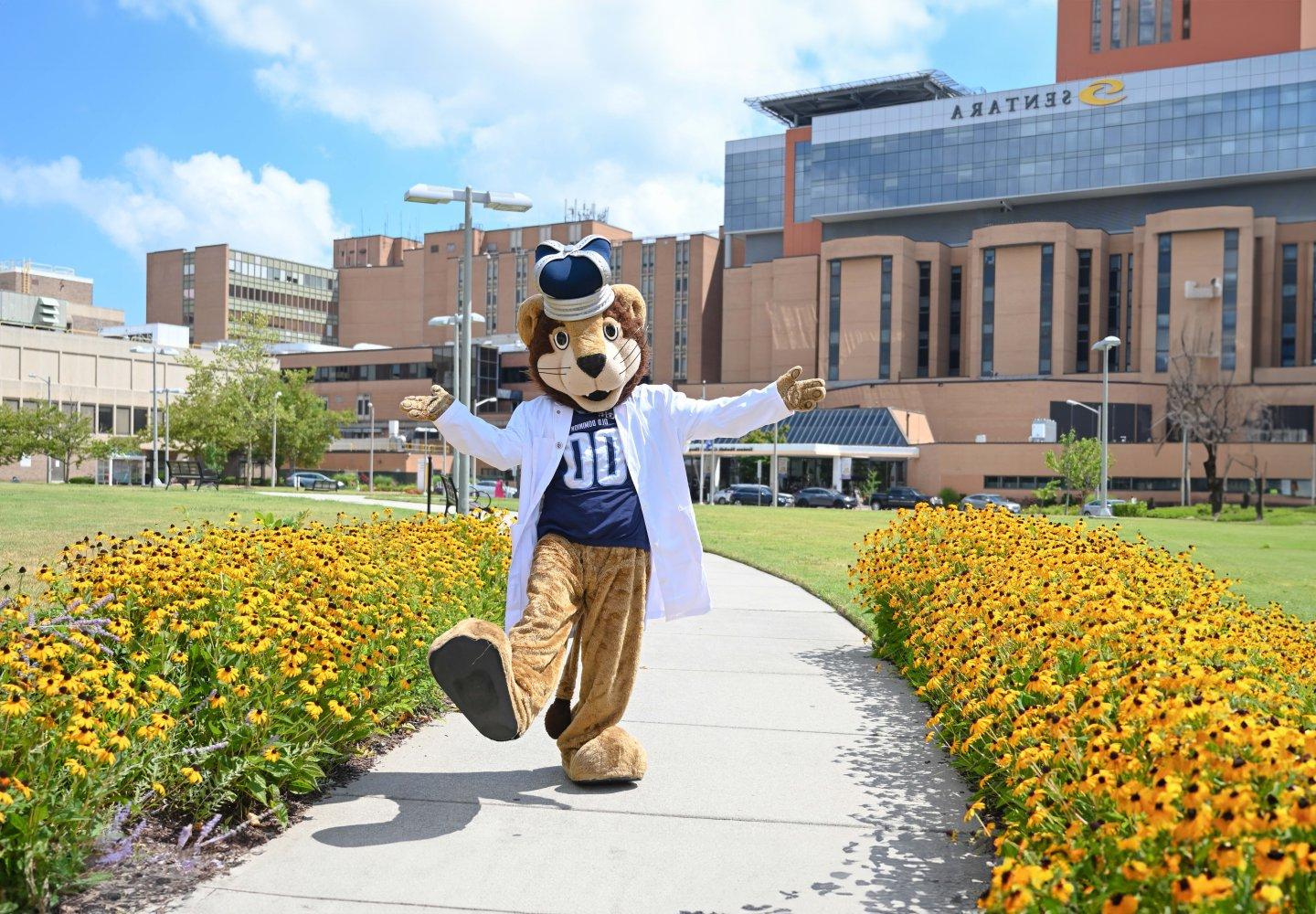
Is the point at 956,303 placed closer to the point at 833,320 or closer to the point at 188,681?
the point at 833,320

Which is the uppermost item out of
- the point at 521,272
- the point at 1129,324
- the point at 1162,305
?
the point at 521,272

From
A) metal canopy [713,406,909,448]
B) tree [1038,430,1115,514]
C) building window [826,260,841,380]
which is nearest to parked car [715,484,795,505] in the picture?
metal canopy [713,406,909,448]

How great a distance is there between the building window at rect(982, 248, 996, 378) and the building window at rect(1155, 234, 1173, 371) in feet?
33.5

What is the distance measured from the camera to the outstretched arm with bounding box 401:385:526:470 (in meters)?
5.47

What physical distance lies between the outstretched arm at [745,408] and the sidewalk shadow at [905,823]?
1.66 m

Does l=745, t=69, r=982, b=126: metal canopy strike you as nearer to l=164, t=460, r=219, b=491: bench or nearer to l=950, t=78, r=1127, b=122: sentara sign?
l=950, t=78, r=1127, b=122: sentara sign

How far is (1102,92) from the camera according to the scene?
80938mm

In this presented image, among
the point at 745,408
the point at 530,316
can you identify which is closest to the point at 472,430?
the point at 530,316

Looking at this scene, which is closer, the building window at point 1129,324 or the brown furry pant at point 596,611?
the brown furry pant at point 596,611

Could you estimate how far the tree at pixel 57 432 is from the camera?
55875 mm

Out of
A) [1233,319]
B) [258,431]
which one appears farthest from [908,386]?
[258,431]

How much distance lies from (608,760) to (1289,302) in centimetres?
8152

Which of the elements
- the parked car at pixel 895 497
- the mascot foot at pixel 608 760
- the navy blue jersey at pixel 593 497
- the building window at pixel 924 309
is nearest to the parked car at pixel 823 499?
the parked car at pixel 895 497

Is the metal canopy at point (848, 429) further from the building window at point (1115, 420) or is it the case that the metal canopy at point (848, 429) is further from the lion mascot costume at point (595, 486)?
the lion mascot costume at point (595, 486)
